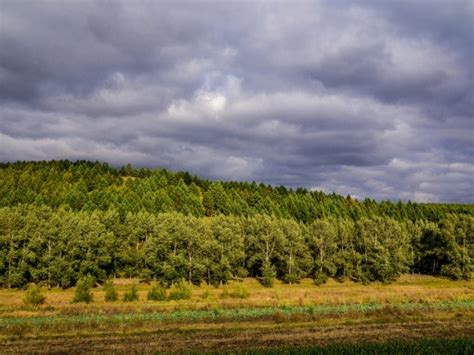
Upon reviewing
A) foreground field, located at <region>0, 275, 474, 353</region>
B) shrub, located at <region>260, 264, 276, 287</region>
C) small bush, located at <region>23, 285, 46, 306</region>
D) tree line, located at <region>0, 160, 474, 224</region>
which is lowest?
shrub, located at <region>260, 264, 276, 287</region>

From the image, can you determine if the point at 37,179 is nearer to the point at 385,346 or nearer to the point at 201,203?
the point at 201,203

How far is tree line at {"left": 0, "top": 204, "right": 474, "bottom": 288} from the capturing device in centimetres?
9344

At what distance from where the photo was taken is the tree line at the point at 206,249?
93.4 m

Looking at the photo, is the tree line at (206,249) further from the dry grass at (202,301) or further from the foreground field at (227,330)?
the foreground field at (227,330)

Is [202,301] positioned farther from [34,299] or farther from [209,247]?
[209,247]

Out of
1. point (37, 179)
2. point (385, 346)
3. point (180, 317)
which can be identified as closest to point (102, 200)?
point (37, 179)

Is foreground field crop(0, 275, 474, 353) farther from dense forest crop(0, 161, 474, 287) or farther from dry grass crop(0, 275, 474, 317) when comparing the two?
dense forest crop(0, 161, 474, 287)

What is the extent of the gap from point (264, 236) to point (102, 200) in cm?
6283

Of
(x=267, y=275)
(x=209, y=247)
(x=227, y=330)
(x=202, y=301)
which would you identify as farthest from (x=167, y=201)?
(x=227, y=330)

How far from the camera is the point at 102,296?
72.1 m

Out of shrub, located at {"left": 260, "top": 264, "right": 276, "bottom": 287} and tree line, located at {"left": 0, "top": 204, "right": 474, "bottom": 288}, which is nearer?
tree line, located at {"left": 0, "top": 204, "right": 474, "bottom": 288}

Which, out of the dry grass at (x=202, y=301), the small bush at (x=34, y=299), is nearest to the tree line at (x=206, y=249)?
the dry grass at (x=202, y=301)

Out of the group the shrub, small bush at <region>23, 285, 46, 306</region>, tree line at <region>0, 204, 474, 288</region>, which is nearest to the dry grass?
small bush at <region>23, 285, 46, 306</region>

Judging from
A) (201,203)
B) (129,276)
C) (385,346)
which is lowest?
(129,276)
